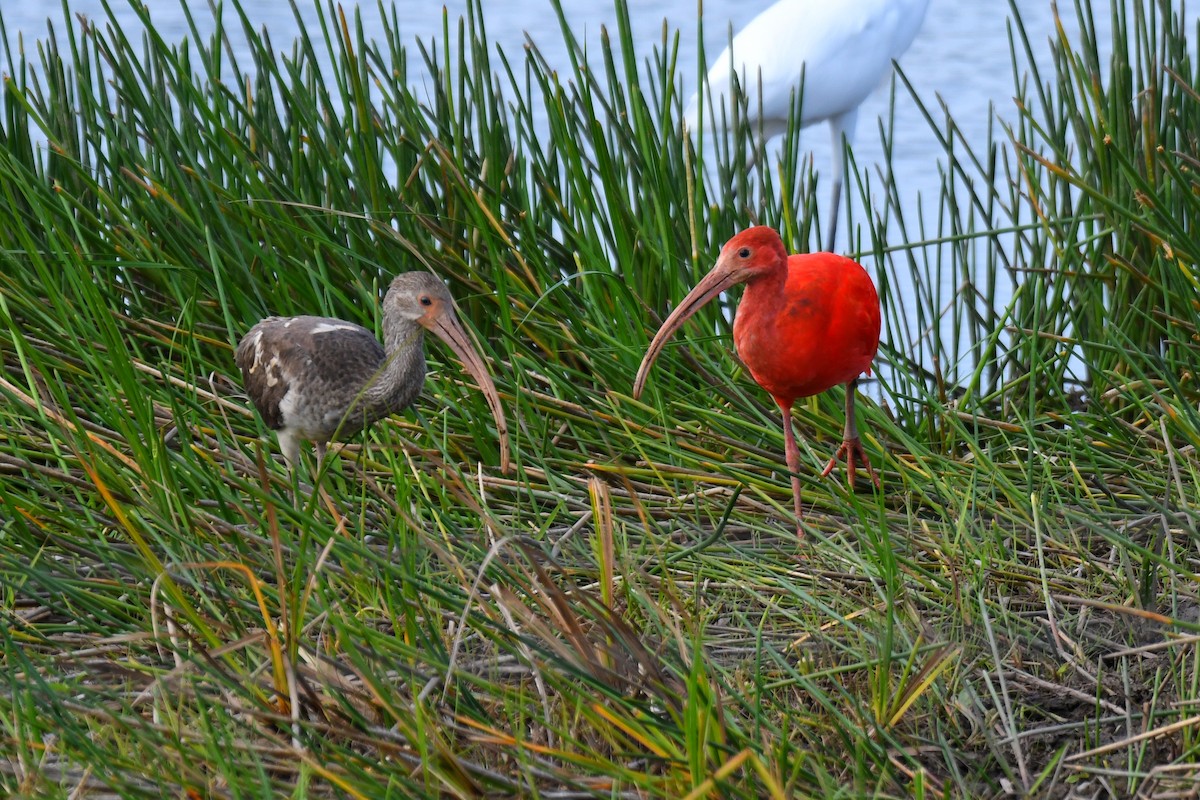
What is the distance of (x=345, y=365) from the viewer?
2.44m

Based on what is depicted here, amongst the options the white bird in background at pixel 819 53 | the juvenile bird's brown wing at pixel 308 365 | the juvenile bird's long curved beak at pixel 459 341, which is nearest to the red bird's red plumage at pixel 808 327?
the juvenile bird's long curved beak at pixel 459 341

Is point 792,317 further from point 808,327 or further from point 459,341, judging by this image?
point 459,341

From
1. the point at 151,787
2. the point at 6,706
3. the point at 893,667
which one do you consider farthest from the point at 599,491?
the point at 6,706

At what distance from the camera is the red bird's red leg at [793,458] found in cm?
238

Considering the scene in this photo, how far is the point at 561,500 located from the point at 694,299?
39 centimetres

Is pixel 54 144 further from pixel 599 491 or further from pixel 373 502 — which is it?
pixel 599 491

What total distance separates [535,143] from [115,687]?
4.47ft

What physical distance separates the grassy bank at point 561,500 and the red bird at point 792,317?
0.15 metres

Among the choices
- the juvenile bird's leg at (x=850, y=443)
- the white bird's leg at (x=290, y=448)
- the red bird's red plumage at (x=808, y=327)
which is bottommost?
the juvenile bird's leg at (x=850, y=443)

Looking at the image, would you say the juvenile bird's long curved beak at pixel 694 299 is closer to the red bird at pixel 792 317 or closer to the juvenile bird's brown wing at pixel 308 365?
the red bird at pixel 792 317

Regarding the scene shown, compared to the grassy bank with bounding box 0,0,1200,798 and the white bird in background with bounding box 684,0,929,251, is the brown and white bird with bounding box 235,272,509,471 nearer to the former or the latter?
the grassy bank with bounding box 0,0,1200,798

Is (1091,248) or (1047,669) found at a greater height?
(1091,248)

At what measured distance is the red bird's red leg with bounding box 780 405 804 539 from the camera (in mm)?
2380

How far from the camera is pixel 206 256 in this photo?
2.88 meters
